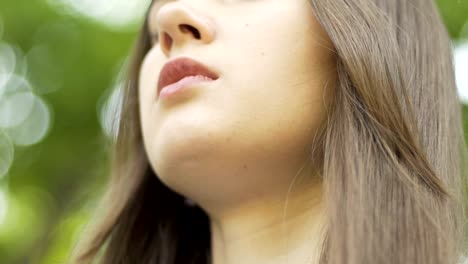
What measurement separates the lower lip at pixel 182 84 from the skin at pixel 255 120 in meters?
0.01

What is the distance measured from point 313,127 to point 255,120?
0.11 meters

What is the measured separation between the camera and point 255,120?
3.74 feet

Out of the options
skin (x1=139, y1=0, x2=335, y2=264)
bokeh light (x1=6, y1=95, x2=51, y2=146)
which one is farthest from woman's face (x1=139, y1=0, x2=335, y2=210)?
bokeh light (x1=6, y1=95, x2=51, y2=146)

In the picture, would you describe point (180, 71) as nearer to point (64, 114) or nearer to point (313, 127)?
point (313, 127)

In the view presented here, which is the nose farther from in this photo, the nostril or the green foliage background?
the green foliage background

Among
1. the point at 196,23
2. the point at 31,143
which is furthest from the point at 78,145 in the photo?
the point at 196,23

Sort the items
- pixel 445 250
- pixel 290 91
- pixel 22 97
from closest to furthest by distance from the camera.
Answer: pixel 445 250 < pixel 290 91 < pixel 22 97

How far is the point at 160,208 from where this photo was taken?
1608mm

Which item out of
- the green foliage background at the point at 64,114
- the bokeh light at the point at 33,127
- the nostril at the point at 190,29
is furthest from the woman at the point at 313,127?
the bokeh light at the point at 33,127

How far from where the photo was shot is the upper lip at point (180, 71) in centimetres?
119

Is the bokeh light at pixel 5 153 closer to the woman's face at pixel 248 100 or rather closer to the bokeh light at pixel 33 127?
the bokeh light at pixel 33 127

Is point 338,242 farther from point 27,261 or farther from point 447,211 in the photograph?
point 27,261

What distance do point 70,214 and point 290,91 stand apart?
Result: 3316 millimetres

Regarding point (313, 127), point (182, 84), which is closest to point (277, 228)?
point (313, 127)
